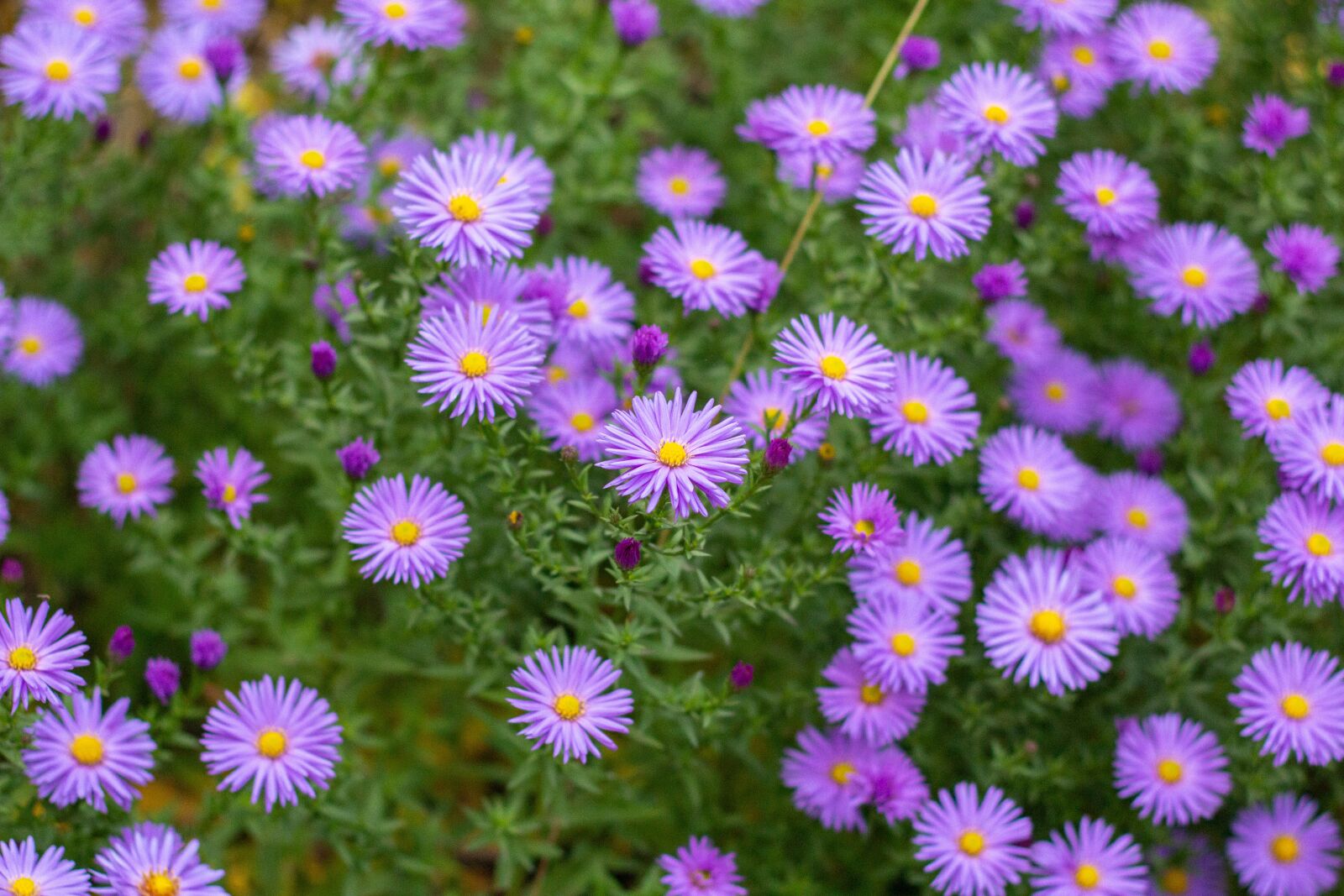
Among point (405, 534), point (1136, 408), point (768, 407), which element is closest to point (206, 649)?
point (405, 534)

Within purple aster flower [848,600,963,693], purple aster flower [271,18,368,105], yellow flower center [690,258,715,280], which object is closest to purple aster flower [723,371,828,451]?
yellow flower center [690,258,715,280]

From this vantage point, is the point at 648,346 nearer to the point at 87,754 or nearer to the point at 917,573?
the point at 917,573

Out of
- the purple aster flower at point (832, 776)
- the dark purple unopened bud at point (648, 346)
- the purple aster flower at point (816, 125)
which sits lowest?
the purple aster flower at point (832, 776)

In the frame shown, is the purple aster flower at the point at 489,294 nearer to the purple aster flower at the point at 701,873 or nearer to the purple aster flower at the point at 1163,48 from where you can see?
the purple aster flower at the point at 701,873

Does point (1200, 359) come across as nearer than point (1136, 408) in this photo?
Yes

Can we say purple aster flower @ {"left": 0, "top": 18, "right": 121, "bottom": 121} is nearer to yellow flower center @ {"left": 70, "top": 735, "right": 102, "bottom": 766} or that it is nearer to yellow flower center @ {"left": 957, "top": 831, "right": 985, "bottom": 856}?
yellow flower center @ {"left": 70, "top": 735, "right": 102, "bottom": 766}

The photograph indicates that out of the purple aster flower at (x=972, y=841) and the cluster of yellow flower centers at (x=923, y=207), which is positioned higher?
the cluster of yellow flower centers at (x=923, y=207)

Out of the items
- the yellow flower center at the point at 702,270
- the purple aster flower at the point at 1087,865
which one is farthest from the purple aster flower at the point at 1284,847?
the yellow flower center at the point at 702,270

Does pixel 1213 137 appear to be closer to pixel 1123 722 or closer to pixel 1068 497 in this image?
pixel 1068 497
